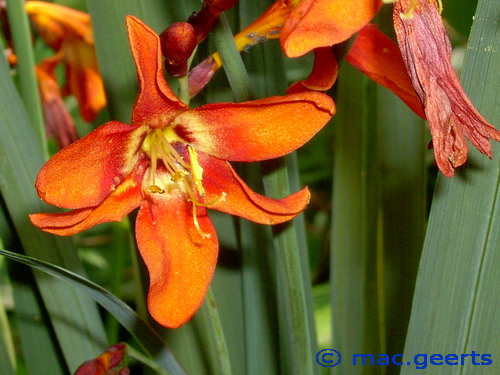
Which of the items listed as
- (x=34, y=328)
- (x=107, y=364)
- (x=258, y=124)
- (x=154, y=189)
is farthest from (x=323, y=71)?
(x=34, y=328)

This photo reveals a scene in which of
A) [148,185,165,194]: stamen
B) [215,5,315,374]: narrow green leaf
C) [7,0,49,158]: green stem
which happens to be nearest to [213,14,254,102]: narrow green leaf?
[215,5,315,374]: narrow green leaf

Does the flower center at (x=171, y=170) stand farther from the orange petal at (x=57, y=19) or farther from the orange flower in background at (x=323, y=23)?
the orange petal at (x=57, y=19)

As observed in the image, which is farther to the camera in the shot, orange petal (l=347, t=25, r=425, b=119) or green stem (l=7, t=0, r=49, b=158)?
green stem (l=7, t=0, r=49, b=158)

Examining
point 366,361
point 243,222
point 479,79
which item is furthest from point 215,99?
point 366,361

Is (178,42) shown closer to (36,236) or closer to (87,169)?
(87,169)

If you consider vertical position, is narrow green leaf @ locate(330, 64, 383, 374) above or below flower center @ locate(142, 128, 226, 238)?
below

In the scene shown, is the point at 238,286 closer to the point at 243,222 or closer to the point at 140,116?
the point at 243,222

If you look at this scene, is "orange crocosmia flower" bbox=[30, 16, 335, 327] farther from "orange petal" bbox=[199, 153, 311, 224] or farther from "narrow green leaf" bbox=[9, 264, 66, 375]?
"narrow green leaf" bbox=[9, 264, 66, 375]

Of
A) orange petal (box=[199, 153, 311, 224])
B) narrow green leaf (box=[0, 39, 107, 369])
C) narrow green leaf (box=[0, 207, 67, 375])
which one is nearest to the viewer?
orange petal (box=[199, 153, 311, 224])

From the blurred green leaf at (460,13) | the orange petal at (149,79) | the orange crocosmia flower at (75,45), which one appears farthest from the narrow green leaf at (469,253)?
the orange crocosmia flower at (75,45)
